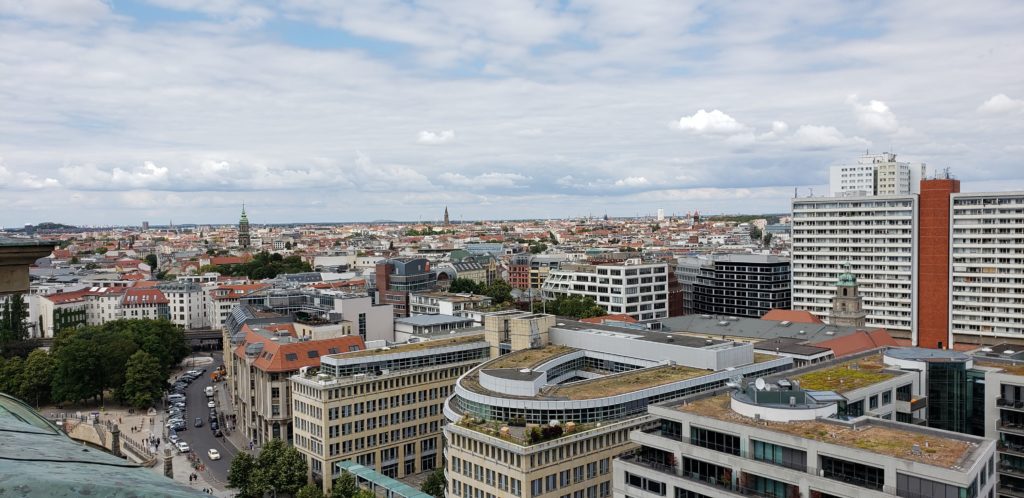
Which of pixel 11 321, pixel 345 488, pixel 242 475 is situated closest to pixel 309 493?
pixel 345 488

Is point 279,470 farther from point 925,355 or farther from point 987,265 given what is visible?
point 987,265

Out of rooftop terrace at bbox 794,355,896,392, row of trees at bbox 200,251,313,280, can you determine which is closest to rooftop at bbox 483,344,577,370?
rooftop terrace at bbox 794,355,896,392

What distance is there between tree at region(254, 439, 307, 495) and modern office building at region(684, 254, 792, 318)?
237 ft

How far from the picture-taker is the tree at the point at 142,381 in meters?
73.6

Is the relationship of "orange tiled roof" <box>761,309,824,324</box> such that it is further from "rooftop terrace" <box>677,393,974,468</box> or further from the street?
the street

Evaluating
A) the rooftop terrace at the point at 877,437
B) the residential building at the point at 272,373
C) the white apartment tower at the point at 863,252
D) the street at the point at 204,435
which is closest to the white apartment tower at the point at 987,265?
the white apartment tower at the point at 863,252

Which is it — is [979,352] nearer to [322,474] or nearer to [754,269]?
[322,474]

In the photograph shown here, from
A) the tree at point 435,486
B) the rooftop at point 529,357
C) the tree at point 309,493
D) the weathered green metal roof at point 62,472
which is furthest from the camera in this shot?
the rooftop at point 529,357

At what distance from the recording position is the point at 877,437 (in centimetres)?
2980

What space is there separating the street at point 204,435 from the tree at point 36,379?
12.6m

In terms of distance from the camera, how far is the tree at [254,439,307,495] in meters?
49.3

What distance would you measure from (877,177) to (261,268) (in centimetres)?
12851

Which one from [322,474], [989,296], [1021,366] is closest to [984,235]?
[989,296]

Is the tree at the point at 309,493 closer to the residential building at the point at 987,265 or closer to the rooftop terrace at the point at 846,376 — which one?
the rooftop terrace at the point at 846,376
